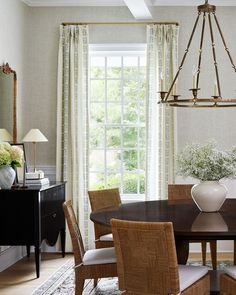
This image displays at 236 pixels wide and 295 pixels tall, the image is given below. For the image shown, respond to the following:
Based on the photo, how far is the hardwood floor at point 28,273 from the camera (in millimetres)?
5680

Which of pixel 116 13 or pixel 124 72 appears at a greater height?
pixel 116 13

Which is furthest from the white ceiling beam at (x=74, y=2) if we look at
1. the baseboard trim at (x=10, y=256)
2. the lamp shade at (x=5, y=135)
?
the baseboard trim at (x=10, y=256)

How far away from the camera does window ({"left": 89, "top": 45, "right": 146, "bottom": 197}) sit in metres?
7.70

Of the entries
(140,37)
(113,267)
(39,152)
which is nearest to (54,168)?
(39,152)

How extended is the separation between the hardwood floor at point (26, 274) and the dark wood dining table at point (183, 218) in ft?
4.17

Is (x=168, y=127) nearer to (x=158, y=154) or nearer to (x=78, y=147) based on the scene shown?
(x=158, y=154)

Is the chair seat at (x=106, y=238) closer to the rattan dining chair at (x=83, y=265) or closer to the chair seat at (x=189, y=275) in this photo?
the rattan dining chair at (x=83, y=265)

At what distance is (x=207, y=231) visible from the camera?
3.96 metres

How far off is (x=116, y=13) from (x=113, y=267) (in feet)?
12.8

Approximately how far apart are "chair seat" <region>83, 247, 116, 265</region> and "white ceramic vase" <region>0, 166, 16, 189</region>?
155cm

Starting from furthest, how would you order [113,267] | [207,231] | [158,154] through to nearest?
[158,154]
[113,267]
[207,231]

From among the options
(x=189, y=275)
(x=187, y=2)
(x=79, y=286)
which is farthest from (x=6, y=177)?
(x=187, y=2)

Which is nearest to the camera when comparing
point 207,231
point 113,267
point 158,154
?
point 207,231

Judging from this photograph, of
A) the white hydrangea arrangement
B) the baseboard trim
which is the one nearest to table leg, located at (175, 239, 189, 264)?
the white hydrangea arrangement
